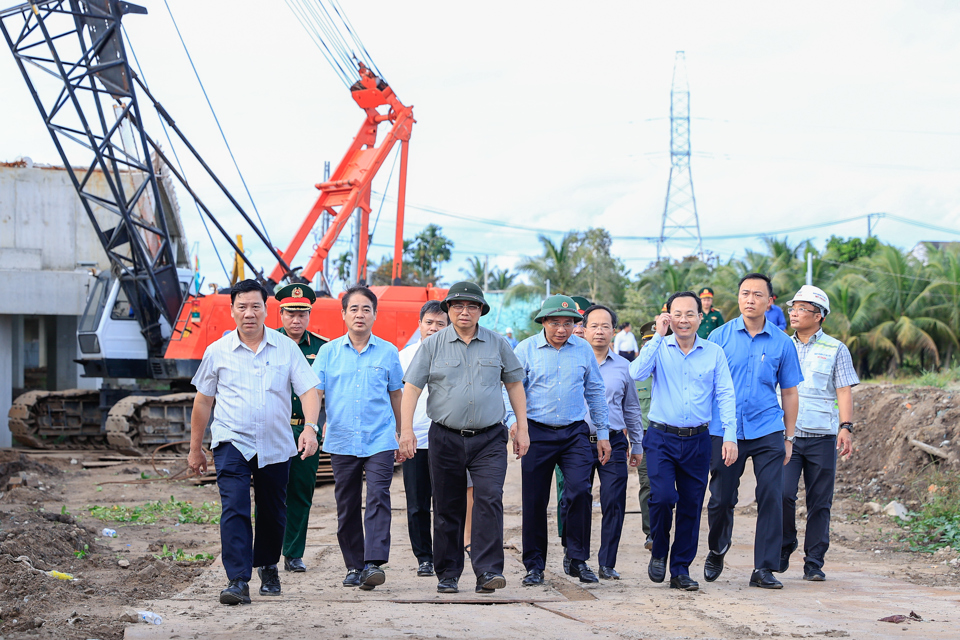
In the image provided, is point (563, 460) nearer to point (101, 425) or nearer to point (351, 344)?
point (351, 344)

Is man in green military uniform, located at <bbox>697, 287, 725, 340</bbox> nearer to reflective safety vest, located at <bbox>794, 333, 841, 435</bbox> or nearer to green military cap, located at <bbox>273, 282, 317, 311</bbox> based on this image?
reflective safety vest, located at <bbox>794, 333, 841, 435</bbox>

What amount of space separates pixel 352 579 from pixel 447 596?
73 cm

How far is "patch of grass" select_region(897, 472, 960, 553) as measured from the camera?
8000mm

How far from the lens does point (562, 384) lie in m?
6.20

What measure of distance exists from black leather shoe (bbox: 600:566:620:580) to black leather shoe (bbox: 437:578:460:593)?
111 centimetres

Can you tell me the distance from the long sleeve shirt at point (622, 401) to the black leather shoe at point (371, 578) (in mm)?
2058

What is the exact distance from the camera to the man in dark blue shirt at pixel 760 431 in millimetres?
6172

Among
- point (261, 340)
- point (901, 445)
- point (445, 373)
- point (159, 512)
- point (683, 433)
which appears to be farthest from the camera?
point (901, 445)

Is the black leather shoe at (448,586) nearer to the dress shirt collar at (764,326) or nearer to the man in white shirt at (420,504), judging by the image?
the man in white shirt at (420,504)

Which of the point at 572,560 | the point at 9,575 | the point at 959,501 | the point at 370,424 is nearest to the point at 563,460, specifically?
the point at 572,560

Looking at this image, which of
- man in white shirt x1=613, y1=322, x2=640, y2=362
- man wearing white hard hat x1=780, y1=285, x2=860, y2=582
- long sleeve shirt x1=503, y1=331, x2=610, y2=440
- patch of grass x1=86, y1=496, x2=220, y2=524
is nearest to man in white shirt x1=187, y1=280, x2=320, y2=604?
long sleeve shirt x1=503, y1=331, x2=610, y2=440

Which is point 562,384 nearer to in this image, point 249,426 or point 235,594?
point 249,426

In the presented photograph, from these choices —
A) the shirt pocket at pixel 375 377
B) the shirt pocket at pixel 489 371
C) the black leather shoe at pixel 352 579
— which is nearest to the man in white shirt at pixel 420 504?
the shirt pocket at pixel 375 377

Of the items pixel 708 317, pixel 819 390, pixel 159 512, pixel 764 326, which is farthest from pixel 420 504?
pixel 708 317
